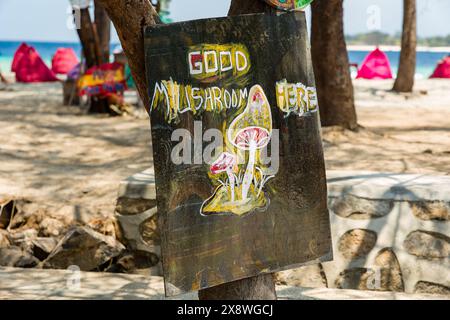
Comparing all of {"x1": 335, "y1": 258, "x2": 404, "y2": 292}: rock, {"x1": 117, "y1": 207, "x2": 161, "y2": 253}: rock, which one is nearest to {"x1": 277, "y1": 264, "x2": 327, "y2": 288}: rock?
{"x1": 335, "y1": 258, "x2": 404, "y2": 292}: rock

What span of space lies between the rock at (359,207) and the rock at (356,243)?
11cm

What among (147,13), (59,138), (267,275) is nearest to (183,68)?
(147,13)

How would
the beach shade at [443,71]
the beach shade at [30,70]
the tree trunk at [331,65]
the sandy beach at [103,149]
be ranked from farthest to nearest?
the beach shade at [443,71], the beach shade at [30,70], the tree trunk at [331,65], the sandy beach at [103,149]

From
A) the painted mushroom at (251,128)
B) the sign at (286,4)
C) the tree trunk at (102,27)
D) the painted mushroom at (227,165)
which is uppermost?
the sign at (286,4)

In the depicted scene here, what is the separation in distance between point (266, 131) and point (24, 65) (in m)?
17.6

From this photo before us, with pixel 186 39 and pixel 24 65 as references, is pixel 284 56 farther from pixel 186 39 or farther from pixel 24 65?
pixel 24 65

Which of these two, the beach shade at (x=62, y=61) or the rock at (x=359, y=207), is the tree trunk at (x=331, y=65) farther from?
the beach shade at (x=62, y=61)

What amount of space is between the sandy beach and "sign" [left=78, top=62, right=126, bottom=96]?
44 centimetres

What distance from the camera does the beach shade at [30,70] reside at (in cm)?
2050

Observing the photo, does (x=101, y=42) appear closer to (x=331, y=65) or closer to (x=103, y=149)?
(x=103, y=149)

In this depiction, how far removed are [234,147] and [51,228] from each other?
4180 millimetres

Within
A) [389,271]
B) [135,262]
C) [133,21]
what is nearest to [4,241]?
[135,262]

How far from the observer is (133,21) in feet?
12.8

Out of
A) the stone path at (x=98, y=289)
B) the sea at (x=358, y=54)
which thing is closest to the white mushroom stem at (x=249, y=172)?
the stone path at (x=98, y=289)
